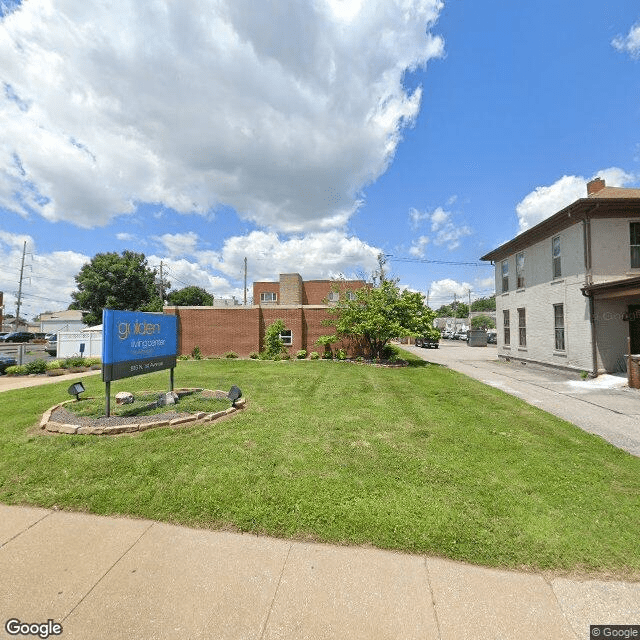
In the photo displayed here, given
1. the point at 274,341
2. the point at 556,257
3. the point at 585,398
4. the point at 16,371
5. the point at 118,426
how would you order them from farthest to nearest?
1. the point at 274,341
2. the point at 16,371
3. the point at 556,257
4. the point at 585,398
5. the point at 118,426

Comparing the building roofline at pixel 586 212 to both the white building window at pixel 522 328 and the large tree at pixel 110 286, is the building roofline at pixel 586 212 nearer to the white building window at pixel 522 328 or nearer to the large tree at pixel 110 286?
the white building window at pixel 522 328

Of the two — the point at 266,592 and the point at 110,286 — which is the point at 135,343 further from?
the point at 110,286

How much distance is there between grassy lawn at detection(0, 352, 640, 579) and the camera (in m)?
3.35

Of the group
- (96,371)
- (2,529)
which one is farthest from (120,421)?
(96,371)

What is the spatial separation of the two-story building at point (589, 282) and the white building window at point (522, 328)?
4.98 feet

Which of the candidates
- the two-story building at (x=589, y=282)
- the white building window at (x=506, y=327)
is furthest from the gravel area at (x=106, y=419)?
the white building window at (x=506, y=327)

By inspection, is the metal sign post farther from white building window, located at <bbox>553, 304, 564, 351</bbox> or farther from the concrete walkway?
white building window, located at <bbox>553, 304, 564, 351</bbox>

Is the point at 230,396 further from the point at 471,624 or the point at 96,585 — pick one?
→ the point at 471,624

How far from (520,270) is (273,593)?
69.1 feet

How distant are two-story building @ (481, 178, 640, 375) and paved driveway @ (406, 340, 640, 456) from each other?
1.22m

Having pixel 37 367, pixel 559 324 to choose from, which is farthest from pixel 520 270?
pixel 37 367

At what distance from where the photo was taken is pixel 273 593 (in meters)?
2.71

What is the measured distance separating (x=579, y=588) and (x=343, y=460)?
299cm

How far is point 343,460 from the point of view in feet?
16.8
